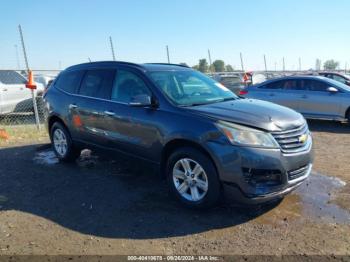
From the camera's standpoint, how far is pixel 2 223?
4164 millimetres

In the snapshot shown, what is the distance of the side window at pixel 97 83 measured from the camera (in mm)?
5473

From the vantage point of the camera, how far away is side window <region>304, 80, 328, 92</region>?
33.6 feet

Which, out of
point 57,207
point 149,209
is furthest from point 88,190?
point 149,209

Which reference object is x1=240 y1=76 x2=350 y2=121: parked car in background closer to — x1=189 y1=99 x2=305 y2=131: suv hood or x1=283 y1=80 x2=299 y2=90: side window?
x1=283 y1=80 x2=299 y2=90: side window

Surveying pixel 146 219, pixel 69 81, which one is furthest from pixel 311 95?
pixel 146 219

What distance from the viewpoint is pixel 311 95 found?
33.9ft

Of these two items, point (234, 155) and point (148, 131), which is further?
point (148, 131)

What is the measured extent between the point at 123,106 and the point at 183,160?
4.34 ft

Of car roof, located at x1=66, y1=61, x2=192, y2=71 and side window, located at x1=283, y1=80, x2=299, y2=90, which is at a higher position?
car roof, located at x1=66, y1=61, x2=192, y2=71

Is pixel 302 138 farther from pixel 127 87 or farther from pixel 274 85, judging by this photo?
pixel 274 85

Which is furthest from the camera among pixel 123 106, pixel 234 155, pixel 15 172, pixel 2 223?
pixel 15 172

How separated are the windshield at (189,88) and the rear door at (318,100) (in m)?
5.73

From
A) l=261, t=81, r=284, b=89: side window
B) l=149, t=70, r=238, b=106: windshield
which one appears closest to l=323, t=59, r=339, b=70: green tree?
l=261, t=81, r=284, b=89: side window

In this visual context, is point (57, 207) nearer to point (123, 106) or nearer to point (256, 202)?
point (123, 106)
